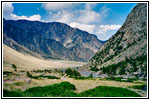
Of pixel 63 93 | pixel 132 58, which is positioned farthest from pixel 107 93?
pixel 132 58

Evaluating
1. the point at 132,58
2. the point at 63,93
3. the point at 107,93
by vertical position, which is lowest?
the point at 107,93

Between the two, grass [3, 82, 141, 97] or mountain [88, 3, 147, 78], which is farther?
mountain [88, 3, 147, 78]

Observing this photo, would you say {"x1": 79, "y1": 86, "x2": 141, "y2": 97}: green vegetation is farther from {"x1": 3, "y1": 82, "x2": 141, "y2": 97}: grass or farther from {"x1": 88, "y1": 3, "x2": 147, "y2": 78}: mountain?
{"x1": 88, "y1": 3, "x2": 147, "y2": 78}: mountain

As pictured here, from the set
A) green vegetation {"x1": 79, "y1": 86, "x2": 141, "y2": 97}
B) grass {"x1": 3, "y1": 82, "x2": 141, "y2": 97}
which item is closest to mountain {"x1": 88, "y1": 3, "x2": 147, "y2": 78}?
green vegetation {"x1": 79, "y1": 86, "x2": 141, "y2": 97}

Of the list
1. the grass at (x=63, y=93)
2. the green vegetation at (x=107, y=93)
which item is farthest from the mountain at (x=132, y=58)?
the grass at (x=63, y=93)

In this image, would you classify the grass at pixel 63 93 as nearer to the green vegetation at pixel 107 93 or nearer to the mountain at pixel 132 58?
the green vegetation at pixel 107 93

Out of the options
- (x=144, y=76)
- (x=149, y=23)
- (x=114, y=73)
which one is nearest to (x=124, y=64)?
(x=114, y=73)

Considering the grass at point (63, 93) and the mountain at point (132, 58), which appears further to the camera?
the mountain at point (132, 58)

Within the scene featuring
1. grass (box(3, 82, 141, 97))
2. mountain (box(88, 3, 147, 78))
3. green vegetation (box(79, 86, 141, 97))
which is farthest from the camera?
mountain (box(88, 3, 147, 78))

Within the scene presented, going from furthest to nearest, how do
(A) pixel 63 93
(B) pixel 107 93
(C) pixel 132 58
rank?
(C) pixel 132 58, (B) pixel 107 93, (A) pixel 63 93

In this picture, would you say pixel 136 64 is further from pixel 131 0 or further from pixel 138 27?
pixel 131 0

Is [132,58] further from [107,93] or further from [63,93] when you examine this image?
[63,93]
